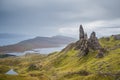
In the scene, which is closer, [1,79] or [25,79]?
[1,79]

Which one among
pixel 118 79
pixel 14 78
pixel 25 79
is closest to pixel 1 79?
pixel 14 78

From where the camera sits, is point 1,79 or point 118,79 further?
point 118,79

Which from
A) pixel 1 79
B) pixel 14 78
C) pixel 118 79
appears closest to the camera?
pixel 1 79

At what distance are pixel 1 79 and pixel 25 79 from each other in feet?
105

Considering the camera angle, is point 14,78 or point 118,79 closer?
point 14,78

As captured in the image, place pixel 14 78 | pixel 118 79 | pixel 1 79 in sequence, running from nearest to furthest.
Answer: pixel 1 79
pixel 14 78
pixel 118 79

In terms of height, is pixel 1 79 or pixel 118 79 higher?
pixel 1 79

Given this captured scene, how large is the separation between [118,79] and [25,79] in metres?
82.6

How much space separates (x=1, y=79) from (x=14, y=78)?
19.3 m

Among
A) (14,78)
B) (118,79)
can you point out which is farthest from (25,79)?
(118,79)

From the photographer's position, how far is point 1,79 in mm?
160250

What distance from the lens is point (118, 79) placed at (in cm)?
19650

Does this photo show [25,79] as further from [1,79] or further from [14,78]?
[1,79]

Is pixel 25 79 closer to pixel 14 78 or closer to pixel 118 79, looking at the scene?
pixel 14 78
